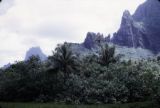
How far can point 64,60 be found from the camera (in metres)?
68.9

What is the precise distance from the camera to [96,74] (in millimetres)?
71750

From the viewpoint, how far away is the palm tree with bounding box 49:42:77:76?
→ 68.9 meters

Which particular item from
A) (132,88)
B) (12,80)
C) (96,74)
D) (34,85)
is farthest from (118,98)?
(12,80)

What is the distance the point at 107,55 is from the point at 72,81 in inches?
553

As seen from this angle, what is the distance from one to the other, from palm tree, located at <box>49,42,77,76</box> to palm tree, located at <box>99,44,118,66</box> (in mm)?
10089

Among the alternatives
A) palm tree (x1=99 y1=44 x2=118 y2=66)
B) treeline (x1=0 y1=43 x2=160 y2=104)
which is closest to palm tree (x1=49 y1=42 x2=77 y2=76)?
treeline (x1=0 y1=43 x2=160 y2=104)

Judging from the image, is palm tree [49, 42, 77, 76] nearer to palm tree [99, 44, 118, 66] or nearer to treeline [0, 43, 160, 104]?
treeline [0, 43, 160, 104]

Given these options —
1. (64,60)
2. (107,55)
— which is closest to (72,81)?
(64,60)

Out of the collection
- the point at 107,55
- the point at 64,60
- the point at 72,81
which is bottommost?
the point at 72,81

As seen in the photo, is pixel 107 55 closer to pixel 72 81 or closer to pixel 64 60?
pixel 64 60

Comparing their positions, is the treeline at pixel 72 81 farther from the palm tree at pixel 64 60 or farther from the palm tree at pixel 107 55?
the palm tree at pixel 107 55

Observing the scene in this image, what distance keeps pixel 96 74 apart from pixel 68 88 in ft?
23.8

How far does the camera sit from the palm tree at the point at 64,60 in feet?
226

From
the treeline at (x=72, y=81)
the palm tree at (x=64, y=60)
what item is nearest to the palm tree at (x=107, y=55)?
the treeline at (x=72, y=81)
